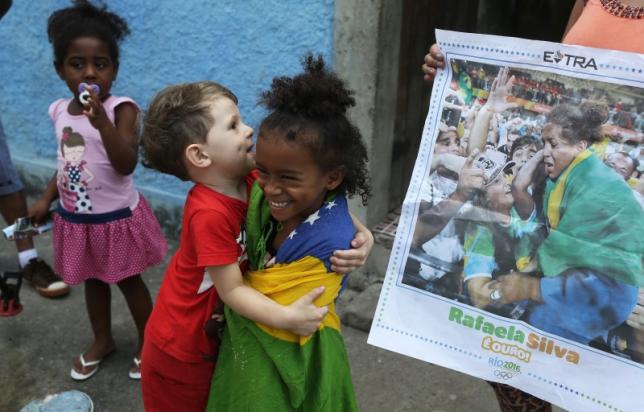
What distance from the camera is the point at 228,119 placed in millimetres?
1510

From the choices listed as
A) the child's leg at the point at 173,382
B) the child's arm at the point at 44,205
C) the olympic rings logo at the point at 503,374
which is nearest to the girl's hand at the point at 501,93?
the olympic rings logo at the point at 503,374

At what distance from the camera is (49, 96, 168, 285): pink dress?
2410mm

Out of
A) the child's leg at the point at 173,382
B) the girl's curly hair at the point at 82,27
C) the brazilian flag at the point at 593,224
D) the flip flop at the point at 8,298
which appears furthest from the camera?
the flip flop at the point at 8,298

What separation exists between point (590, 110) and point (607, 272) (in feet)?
1.15

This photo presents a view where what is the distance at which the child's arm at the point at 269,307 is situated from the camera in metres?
1.38

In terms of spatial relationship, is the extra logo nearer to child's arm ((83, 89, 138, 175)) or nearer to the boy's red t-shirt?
the boy's red t-shirt

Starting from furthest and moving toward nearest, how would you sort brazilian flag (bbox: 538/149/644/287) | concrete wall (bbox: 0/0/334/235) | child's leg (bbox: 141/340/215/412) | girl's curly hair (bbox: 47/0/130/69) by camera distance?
concrete wall (bbox: 0/0/334/235) < girl's curly hair (bbox: 47/0/130/69) < child's leg (bbox: 141/340/215/412) < brazilian flag (bbox: 538/149/644/287)

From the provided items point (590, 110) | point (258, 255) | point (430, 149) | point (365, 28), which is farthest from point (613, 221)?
point (365, 28)

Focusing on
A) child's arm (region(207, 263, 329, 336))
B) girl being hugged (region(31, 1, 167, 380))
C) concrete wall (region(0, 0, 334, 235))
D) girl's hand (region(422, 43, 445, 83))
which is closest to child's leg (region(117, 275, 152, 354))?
girl being hugged (region(31, 1, 167, 380))

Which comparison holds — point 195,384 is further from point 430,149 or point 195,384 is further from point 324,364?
point 430,149

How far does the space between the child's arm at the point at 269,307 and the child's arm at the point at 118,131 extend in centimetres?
97

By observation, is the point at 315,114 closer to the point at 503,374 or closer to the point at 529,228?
the point at 529,228

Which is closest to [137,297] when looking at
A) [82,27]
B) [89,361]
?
[89,361]

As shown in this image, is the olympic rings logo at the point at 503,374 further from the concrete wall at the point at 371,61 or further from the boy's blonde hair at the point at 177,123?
the concrete wall at the point at 371,61
